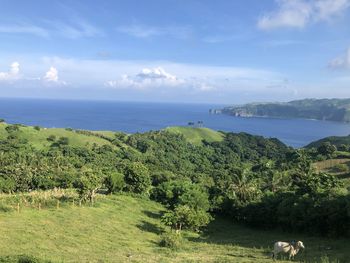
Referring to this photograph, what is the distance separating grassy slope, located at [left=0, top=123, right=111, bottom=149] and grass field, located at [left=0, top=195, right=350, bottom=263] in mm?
101516

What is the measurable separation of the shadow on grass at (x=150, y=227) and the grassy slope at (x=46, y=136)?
105m

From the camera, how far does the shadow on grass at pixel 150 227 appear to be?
124ft

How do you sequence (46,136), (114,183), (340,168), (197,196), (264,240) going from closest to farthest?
(264,240) < (197,196) < (114,183) < (340,168) < (46,136)

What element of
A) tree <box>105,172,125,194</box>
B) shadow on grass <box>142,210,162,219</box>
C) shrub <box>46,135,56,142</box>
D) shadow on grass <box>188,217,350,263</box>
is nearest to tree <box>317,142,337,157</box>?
shadow on grass <box>188,217,350,263</box>

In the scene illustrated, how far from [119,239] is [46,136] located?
405 ft

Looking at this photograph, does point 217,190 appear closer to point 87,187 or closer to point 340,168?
point 87,187

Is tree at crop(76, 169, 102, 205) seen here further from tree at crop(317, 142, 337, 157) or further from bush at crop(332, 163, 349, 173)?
tree at crop(317, 142, 337, 157)

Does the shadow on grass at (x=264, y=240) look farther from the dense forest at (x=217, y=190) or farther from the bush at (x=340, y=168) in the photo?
the bush at (x=340, y=168)

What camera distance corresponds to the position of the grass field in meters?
23.2

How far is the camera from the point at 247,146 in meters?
198

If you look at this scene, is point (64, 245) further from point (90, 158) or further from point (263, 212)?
point (90, 158)

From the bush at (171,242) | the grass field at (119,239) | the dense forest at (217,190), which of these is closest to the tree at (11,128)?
the dense forest at (217,190)

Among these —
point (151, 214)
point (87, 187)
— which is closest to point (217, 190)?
point (151, 214)

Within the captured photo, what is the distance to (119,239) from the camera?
3144 centimetres
